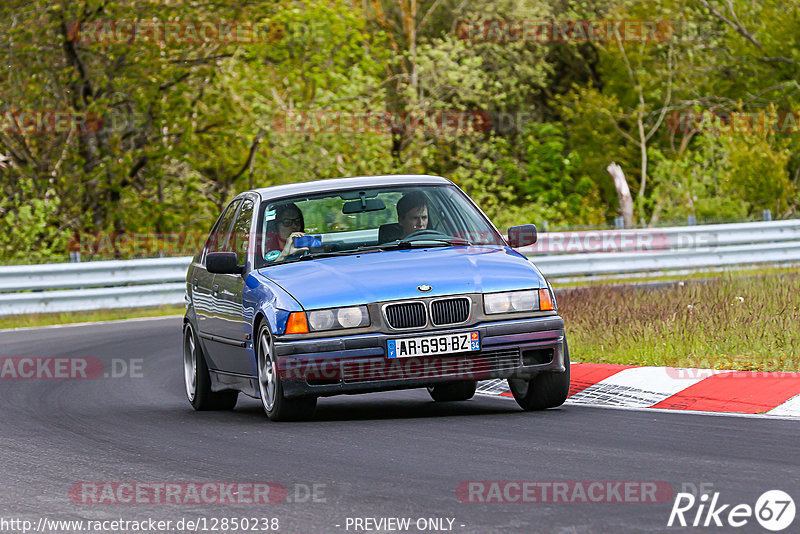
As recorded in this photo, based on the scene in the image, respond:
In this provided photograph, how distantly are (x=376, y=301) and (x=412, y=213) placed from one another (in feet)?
4.99

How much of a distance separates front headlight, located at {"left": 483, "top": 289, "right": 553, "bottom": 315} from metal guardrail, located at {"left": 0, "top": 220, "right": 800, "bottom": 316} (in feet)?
48.5

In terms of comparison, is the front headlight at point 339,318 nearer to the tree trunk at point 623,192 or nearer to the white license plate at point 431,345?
the white license plate at point 431,345

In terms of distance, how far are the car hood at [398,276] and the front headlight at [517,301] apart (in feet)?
0.13

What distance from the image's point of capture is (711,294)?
13805mm

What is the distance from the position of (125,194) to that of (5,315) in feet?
24.1

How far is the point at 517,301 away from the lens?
8586mm

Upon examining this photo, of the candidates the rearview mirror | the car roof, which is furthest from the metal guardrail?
the rearview mirror

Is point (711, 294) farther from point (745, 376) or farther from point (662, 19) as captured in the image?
point (662, 19)

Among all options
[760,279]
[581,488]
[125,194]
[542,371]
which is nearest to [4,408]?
[542,371]

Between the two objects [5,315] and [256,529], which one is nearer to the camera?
[256,529]

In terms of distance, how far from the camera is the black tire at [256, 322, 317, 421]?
870cm

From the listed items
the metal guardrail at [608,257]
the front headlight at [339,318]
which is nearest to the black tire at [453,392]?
the front headlight at [339,318]

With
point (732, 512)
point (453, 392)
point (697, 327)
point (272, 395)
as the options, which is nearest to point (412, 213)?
point (453, 392)

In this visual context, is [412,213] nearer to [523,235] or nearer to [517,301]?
[523,235]
